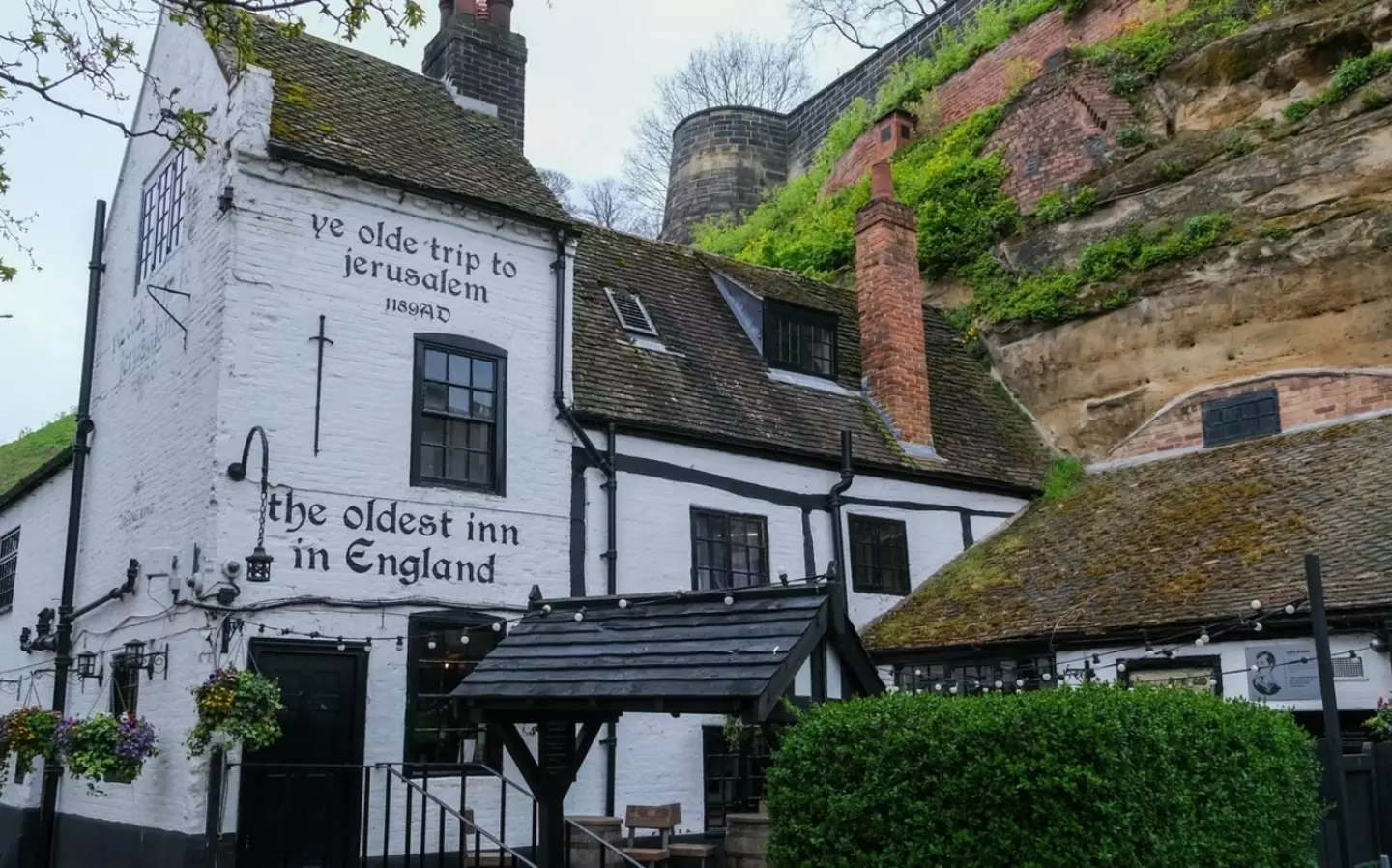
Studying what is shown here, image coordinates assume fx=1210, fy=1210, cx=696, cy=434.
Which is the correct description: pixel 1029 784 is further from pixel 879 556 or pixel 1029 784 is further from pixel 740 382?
pixel 740 382

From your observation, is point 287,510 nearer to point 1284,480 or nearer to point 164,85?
point 164,85

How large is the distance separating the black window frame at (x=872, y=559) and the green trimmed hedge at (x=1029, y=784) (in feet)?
24.6

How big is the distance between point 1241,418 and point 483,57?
11.5 meters

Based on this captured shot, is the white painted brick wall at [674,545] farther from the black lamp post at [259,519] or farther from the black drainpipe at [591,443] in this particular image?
the black lamp post at [259,519]

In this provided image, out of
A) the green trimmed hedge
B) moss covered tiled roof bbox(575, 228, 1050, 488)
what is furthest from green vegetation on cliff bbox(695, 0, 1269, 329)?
the green trimmed hedge

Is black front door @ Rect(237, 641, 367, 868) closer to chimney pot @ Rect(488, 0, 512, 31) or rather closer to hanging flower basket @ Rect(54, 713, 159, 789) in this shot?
hanging flower basket @ Rect(54, 713, 159, 789)

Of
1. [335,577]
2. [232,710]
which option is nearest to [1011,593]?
[335,577]

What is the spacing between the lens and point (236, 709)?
9.97m

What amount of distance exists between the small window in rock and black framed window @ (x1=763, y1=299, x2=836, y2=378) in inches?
79.3

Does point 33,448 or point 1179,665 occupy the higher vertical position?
point 33,448

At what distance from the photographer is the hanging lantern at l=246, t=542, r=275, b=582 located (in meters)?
10.7

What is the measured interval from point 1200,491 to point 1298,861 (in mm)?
7738

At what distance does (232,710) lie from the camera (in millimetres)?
9938

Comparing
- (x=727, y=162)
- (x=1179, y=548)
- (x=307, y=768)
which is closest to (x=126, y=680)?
(x=307, y=768)
